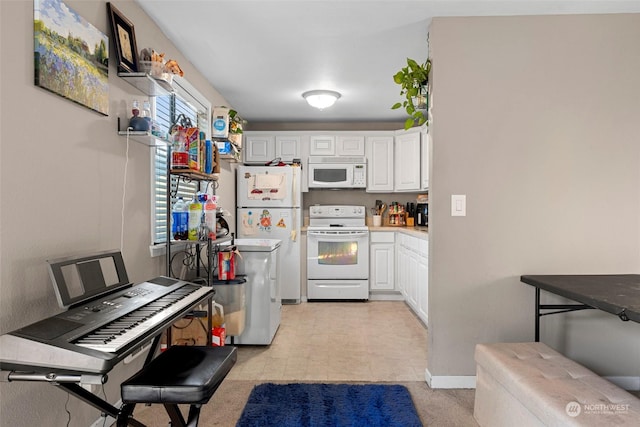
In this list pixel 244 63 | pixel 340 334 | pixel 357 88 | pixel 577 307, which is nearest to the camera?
pixel 577 307

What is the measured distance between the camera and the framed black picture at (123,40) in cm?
216

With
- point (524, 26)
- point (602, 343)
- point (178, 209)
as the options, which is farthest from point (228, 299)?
point (524, 26)

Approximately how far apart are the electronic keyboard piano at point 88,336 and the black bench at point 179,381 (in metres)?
0.19

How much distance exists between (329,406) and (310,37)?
98.0 inches

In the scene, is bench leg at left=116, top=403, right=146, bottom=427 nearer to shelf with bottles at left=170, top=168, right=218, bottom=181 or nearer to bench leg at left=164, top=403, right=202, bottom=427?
bench leg at left=164, top=403, right=202, bottom=427

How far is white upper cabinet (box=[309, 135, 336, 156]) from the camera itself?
17.7 feet

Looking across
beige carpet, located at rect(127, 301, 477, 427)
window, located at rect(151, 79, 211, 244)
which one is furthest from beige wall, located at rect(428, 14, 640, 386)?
window, located at rect(151, 79, 211, 244)

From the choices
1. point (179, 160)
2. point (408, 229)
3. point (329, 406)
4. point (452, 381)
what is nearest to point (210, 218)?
point (179, 160)

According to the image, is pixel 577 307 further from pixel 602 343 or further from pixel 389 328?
pixel 389 328

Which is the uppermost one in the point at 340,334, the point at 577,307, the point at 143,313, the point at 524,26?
the point at 524,26

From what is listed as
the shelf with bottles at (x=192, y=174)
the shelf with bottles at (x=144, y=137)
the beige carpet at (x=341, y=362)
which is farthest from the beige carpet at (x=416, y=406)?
the shelf with bottles at (x=144, y=137)

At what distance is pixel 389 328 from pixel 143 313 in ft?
9.44

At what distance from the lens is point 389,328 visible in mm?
3967

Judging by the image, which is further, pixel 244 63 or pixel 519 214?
pixel 244 63
